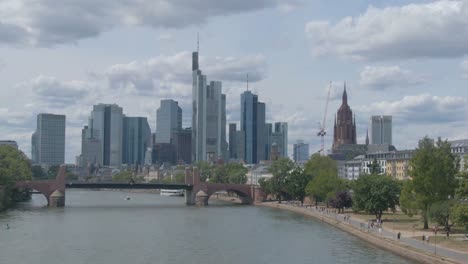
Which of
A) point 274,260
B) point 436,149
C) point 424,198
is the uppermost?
point 436,149

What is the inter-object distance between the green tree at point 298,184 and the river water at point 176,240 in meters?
34.6

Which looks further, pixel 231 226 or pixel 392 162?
pixel 392 162

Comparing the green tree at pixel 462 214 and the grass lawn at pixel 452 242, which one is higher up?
the green tree at pixel 462 214

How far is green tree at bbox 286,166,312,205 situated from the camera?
15225cm

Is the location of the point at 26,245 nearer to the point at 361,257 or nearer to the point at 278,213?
the point at 361,257

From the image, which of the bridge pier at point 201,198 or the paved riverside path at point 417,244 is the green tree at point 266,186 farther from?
the paved riverside path at point 417,244

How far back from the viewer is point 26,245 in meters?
73.9

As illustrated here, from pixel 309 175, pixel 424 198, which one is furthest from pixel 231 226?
pixel 309 175

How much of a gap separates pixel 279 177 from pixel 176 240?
86.0m

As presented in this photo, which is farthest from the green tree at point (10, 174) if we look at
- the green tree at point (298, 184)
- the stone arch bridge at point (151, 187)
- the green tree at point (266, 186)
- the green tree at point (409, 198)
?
the green tree at point (409, 198)

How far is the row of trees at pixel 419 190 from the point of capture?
74.0m

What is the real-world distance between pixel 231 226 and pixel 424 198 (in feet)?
90.1

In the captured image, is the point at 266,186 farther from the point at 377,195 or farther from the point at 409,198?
the point at 409,198

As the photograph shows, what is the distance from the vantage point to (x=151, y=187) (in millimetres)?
160250
